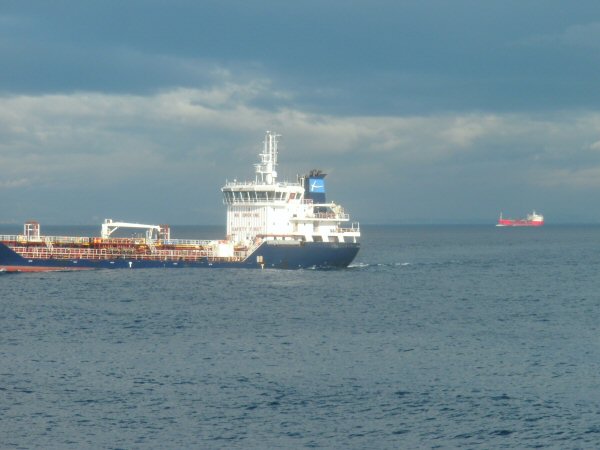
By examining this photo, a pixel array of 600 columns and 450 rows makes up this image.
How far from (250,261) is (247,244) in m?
3.70

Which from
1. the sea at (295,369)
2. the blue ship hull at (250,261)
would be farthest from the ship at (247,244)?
the sea at (295,369)

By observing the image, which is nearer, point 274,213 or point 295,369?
Result: point 295,369

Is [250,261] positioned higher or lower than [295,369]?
higher

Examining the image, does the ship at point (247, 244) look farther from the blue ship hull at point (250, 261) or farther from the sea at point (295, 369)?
the sea at point (295, 369)

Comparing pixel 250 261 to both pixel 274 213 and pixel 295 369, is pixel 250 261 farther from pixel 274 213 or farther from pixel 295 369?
pixel 295 369

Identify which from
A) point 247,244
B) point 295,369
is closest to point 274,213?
point 247,244

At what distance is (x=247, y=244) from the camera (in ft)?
297

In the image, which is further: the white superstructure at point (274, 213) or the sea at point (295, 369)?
the white superstructure at point (274, 213)

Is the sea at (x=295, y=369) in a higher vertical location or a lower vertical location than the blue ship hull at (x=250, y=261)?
lower

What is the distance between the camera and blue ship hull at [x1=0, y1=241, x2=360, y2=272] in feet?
282

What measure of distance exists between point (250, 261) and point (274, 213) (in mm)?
5903

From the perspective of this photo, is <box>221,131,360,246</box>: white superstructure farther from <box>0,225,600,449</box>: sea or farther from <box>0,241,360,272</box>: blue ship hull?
<box>0,225,600,449</box>: sea

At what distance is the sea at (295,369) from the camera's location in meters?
30.5

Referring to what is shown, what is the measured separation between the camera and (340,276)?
86.1 metres
